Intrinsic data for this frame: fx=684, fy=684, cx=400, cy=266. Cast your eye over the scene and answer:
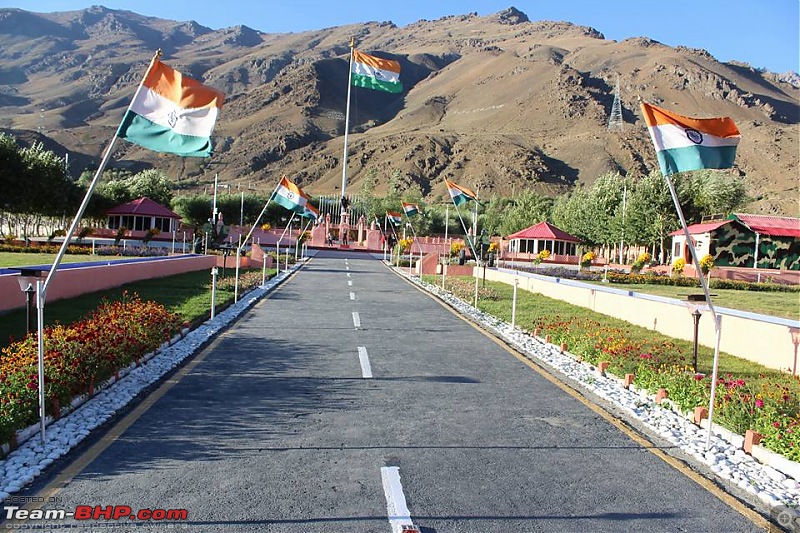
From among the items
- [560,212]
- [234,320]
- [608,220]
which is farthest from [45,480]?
[560,212]

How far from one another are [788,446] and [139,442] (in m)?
6.47

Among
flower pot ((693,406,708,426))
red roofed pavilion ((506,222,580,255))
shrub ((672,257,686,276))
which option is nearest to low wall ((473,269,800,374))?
flower pot ((693,406,708,426))

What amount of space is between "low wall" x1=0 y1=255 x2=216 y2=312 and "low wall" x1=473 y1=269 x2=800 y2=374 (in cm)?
1332

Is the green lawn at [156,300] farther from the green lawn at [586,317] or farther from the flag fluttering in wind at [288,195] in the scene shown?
the green lawn at [586,317]

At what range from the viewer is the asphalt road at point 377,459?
5207mm

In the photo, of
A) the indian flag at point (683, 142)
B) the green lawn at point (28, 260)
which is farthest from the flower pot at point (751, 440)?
the green lawn at point (28, 260)

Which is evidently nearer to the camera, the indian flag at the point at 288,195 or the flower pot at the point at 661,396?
the flower pot at the point at 661,396

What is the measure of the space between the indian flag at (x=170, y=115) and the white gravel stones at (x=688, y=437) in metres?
6.45

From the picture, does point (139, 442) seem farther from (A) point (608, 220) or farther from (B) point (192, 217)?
(B) point (192, 217)

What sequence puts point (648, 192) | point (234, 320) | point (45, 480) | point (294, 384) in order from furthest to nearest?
point (648, 192) → point (234, 320) → point (294, 384) → point (45, 480)

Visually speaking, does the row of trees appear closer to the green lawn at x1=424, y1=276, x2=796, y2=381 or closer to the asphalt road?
the green lawn at x1=424, y1=276, x2=796, y2=381

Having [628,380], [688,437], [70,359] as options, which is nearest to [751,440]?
[688,437]

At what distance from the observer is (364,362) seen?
11.4m

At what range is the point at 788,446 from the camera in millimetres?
6852
